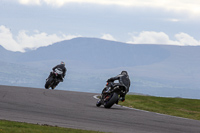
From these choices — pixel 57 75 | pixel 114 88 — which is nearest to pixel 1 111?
pixel 114 88

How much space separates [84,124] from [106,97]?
21.6ft

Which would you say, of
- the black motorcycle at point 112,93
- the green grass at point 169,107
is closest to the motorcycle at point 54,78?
the green grass at point 169,107

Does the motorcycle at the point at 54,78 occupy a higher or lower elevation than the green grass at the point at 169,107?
higher

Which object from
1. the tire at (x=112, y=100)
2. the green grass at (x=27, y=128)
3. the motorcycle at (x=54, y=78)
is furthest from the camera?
the motorcycle at (x=54, y=78)

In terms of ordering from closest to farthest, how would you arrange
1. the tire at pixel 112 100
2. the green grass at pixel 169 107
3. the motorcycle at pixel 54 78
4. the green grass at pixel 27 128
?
the green grass at pixel 27 128
the tire at pixel 112 100
the green grass at pixel 169 107
the motorcycle at pixel 54 78

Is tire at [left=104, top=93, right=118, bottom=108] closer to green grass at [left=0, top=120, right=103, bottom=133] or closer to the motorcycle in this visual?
green grass at [left=0, top=120, right=103, bottom=133]

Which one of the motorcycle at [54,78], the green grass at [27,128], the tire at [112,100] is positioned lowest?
the green grass at [27,128]

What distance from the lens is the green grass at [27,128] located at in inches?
381

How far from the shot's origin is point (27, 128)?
10.2m

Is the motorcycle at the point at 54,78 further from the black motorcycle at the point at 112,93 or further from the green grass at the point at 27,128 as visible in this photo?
the green grass at the point at 27,128

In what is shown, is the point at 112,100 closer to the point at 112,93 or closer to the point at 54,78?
the point at 112,93

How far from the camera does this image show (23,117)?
12.4 meters

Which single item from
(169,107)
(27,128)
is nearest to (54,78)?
(169,107)

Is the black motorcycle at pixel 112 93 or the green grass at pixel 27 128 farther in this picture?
the black motorcycle at pixel 112 93
